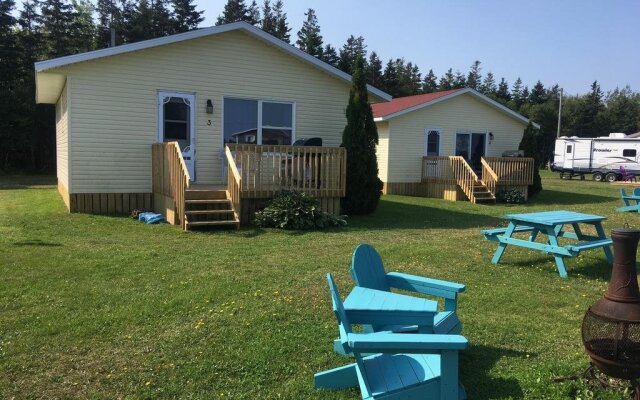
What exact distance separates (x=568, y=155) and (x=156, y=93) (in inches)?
1166

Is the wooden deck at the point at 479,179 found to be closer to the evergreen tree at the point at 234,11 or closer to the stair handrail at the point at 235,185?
the stair handrail at the point at 235,185

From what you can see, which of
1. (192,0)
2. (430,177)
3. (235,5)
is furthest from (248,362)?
(235,5)

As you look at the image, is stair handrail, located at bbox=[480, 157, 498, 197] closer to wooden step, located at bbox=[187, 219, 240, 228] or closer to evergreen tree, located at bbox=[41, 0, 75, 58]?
wooden step, located at bbox=[187, 219, 240, 228]

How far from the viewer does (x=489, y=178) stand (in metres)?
18.0

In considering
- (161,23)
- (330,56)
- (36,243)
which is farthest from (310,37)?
(36,243)

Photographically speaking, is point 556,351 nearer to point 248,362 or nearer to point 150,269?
point 248,362

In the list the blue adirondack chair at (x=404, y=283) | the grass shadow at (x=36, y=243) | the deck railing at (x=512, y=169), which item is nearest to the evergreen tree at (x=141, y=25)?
the deck railing at (x=512, y=169)

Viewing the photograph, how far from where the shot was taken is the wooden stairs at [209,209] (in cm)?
978

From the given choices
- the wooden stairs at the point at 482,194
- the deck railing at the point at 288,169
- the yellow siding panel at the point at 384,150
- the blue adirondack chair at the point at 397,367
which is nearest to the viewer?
the blue adirondack chair at the point at 397,367

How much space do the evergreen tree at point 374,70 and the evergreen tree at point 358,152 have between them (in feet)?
163

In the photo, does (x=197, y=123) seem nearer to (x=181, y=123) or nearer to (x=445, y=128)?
(x=181, y=123)

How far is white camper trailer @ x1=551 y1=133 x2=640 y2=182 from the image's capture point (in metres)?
30.6

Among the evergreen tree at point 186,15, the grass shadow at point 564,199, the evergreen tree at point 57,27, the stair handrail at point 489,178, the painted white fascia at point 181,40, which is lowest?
the grass shadow at point 564,199

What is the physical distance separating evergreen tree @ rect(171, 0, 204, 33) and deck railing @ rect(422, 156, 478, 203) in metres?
35.6
